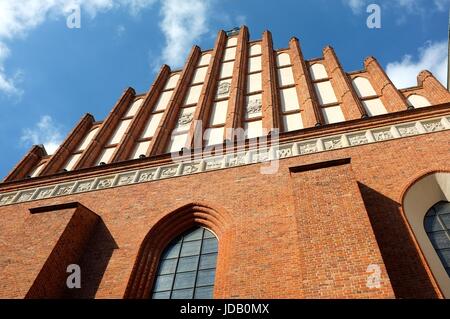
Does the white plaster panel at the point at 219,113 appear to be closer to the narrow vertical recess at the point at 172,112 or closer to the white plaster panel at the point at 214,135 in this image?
the white plaster panel at the point at 214,135

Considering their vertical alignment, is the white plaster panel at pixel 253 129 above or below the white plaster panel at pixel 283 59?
below

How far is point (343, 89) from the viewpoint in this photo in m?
10.3

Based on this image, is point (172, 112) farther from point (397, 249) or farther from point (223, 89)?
point (397, 249)

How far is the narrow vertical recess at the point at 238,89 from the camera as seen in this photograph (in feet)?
32.2

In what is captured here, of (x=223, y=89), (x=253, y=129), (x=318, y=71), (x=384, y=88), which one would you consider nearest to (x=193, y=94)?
(x=223, y=89)

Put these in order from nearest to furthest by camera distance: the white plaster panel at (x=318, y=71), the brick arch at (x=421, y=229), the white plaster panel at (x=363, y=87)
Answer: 1. the brick arch at (x=421, y=229)
2. the white plaster panel at (x=363, y=87)
3. the white plaster panel at (x=318, y=71)

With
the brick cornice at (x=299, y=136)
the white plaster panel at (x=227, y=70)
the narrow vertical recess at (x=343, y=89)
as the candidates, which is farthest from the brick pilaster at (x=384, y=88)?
the white plaster panel at (x=227, y=70)

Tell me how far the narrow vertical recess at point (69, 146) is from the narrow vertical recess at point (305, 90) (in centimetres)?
633

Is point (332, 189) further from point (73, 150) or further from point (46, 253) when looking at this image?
point (73, 150)

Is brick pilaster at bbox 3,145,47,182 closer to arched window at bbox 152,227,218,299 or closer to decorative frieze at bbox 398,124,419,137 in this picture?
arched window at bbox 152,227,218,299

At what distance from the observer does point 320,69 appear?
1235 cm

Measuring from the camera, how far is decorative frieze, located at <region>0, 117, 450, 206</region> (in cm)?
800

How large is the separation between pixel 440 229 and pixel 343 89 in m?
4.83

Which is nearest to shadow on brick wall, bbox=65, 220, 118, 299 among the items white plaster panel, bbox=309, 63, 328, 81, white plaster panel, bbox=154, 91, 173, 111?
white plaster panel, bbox=154, 91, 173, 111
